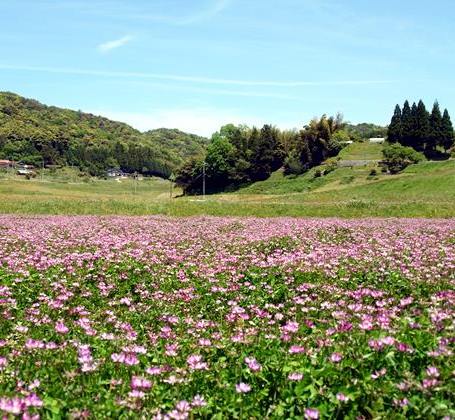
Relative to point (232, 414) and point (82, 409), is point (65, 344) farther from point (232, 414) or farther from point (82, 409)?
point (232, 414)

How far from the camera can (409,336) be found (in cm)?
542

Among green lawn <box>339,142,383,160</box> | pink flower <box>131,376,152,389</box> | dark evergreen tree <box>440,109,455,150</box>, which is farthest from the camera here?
green lawn <box>339,142,383,160</box>

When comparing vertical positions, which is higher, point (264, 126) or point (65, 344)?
point (264, 126)

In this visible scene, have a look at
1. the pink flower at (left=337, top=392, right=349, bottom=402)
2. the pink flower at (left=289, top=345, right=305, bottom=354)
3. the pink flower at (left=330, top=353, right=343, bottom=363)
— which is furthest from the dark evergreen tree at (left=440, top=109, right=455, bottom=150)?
the pink flower at (left=337, top=392, right=349, bottom=402)

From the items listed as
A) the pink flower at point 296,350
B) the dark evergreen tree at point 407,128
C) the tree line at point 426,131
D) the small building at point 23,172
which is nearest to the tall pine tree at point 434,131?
the tree line at point 426,131

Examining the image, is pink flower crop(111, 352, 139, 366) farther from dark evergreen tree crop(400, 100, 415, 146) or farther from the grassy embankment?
dark evergreen tree crop(400, 100, 415, 146)

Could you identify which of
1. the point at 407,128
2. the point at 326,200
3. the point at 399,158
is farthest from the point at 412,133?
the point at 326,200

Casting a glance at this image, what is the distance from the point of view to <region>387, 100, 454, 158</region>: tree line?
99.9m

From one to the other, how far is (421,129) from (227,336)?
10408 cm

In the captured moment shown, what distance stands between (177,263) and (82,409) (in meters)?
8.11

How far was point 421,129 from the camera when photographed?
333 feet

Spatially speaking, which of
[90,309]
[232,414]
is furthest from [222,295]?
[232,414]

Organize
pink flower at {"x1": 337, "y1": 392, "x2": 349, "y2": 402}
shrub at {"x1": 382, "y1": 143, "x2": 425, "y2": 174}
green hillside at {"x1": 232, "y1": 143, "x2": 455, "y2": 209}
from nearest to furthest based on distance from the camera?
pink flower at {"x1": 337, "y1": 392, "x2": 349, "y2": 402}
green hillside at {"x1": 232, "y1": 143, "x2": 455, "y2": 209}
shrub at {"x1": 382, "y1": 143, "x2": 425, "y2": 174}

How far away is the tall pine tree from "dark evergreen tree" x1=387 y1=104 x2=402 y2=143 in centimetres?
637
